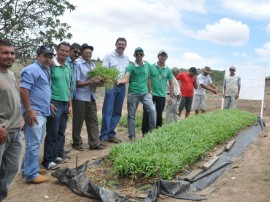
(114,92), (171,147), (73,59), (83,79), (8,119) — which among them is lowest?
(171,147)

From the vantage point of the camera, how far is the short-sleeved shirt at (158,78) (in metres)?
7.84

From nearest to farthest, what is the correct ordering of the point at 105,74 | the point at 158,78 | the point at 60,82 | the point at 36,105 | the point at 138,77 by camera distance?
the point at 36,105 → the point at 60,82 → the point at 105,74 → the point at 138,77 → the point at 158,78

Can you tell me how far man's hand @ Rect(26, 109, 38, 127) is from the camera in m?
4.74

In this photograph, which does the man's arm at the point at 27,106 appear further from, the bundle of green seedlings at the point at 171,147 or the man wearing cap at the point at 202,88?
the man wearing cap at the point at 202,88

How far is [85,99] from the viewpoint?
6.61 m

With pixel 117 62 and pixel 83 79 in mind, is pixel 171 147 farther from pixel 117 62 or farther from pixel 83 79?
pixel 117 62

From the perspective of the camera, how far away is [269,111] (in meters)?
16.5

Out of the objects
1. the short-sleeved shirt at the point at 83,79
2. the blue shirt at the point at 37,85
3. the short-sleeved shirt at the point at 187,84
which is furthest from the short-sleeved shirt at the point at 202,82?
the blue shirt at the point at 37,85

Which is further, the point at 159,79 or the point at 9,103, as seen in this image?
the point at 159,79

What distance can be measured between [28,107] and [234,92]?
8.29m

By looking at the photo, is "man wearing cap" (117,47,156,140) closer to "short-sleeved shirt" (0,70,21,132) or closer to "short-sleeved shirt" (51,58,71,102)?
"short-sleeved shirt" (51,58,71,102)

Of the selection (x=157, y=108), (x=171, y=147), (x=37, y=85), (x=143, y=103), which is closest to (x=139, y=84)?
(x=143, y=103)

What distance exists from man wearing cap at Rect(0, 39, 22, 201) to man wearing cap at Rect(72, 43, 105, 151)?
8.53ft

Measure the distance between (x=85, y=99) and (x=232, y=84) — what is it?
6.42m
